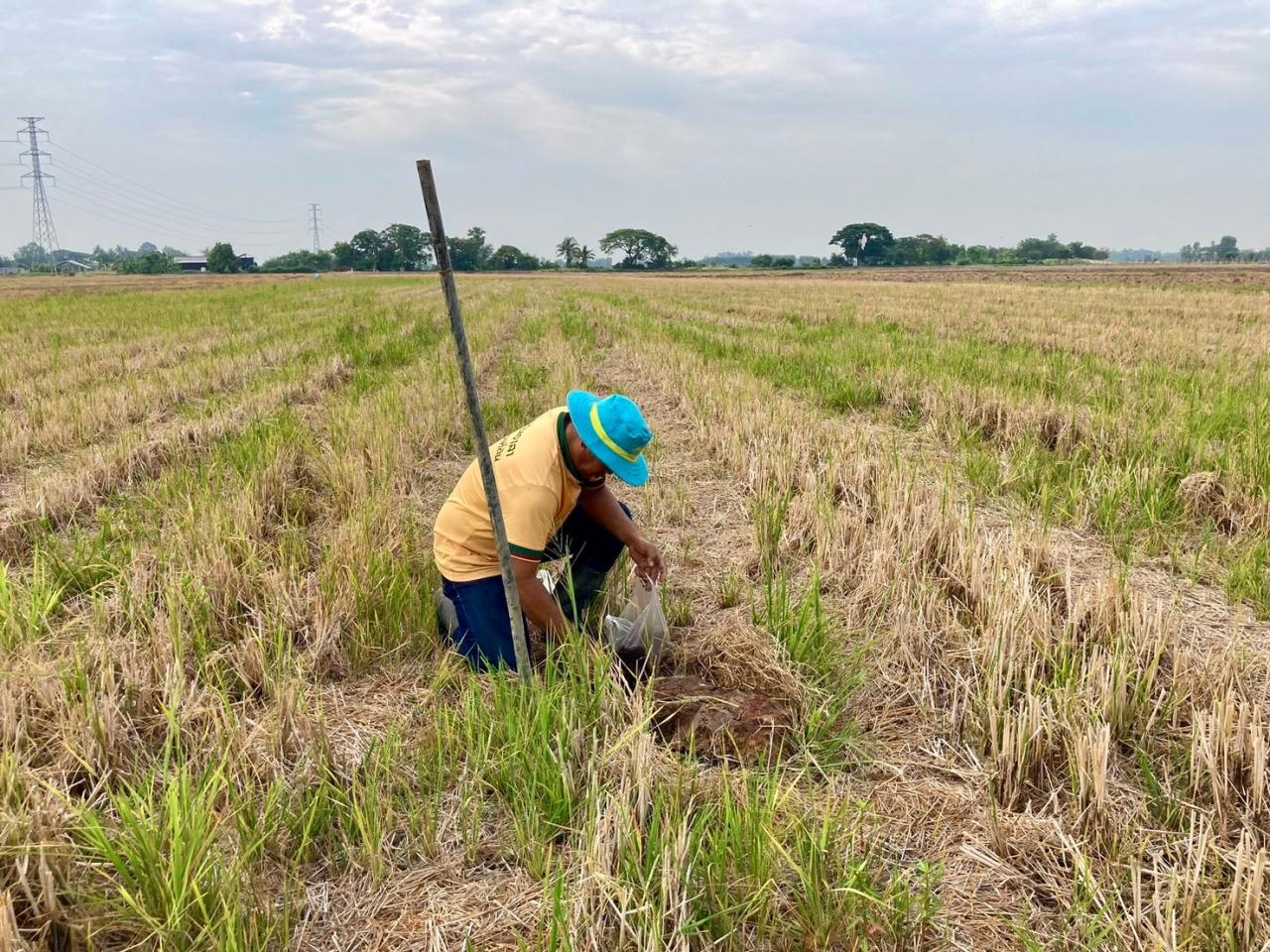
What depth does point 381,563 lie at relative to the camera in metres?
3.09

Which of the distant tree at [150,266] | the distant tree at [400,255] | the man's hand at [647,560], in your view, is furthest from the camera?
the distant tree at [150,266]

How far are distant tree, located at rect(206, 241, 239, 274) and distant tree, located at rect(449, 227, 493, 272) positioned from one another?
29.1 meters

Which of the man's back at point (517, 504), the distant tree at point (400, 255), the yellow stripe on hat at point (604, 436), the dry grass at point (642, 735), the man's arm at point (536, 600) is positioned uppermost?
the distant tree at point (400, 255)

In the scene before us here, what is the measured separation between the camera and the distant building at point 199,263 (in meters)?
100

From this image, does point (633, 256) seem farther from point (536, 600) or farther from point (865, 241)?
point (536, 600)

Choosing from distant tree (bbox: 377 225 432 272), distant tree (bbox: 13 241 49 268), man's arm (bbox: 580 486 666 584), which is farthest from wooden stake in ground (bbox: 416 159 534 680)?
distant tree (bbox: 13 241 49 268)

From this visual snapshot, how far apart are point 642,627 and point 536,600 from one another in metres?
0.43

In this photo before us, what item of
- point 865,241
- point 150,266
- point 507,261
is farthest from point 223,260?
point 865,241

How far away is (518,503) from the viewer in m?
2.60

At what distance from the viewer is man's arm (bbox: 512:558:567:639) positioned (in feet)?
8.50

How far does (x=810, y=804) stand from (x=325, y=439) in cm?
476

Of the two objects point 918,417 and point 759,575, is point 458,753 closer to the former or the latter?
point 759,575

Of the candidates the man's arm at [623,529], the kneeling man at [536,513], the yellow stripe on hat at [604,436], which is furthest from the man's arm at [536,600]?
the yellow stripe on hat at [604,436]

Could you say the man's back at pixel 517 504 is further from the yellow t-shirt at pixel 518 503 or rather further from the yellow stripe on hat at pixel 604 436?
the yellow stripe on hat at pixel 604 436
